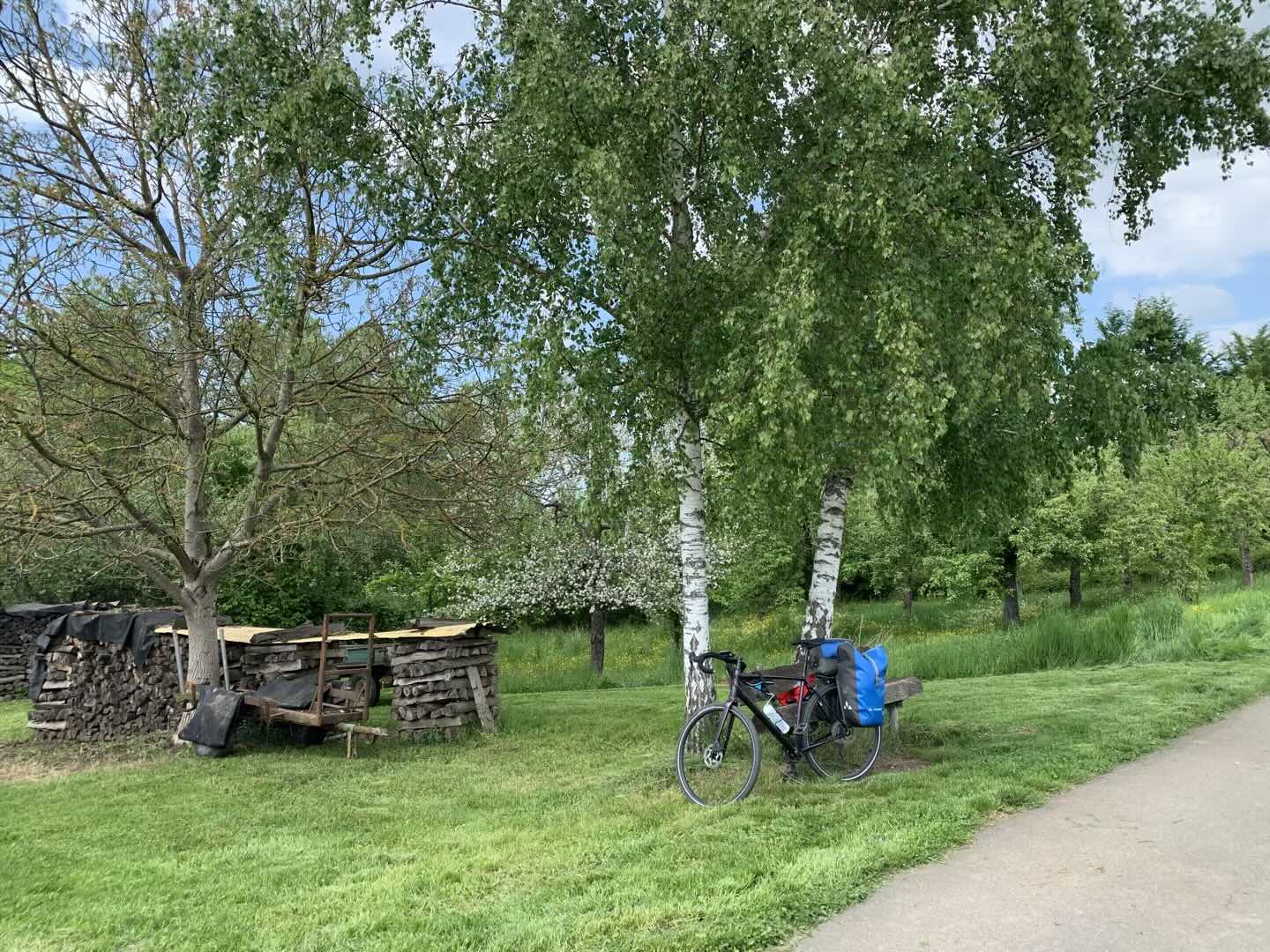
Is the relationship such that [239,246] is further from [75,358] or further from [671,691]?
[671,691]

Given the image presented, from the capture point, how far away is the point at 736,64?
24.1ft

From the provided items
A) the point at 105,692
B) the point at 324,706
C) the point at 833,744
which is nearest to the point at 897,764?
the point at 833,744

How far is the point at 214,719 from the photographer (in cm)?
1054

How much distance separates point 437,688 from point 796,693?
5.69 meters

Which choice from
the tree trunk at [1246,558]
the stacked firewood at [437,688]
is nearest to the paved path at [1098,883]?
the stacked firewood at [437,688]

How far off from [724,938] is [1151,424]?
623 centimetres

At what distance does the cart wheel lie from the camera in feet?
37.0

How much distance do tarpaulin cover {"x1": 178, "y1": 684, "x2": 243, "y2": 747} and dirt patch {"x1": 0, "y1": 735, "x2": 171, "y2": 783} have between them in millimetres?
533

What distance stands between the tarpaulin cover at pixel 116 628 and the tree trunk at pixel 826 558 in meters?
8.89

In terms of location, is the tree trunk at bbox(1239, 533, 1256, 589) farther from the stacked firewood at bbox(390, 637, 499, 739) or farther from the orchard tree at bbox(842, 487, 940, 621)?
the stacked firewood at bbox(390, 637, 499, 739)

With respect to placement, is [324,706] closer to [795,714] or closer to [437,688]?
[437,688]

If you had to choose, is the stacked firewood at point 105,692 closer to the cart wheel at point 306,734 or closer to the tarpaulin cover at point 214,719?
the tarpaulin cover at point 214,719

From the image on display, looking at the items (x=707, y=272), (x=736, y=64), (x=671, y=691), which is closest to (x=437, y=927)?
(x=707, y=272)

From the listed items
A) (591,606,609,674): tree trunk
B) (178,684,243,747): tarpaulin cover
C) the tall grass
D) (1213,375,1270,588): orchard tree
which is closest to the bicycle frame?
the tall grass
